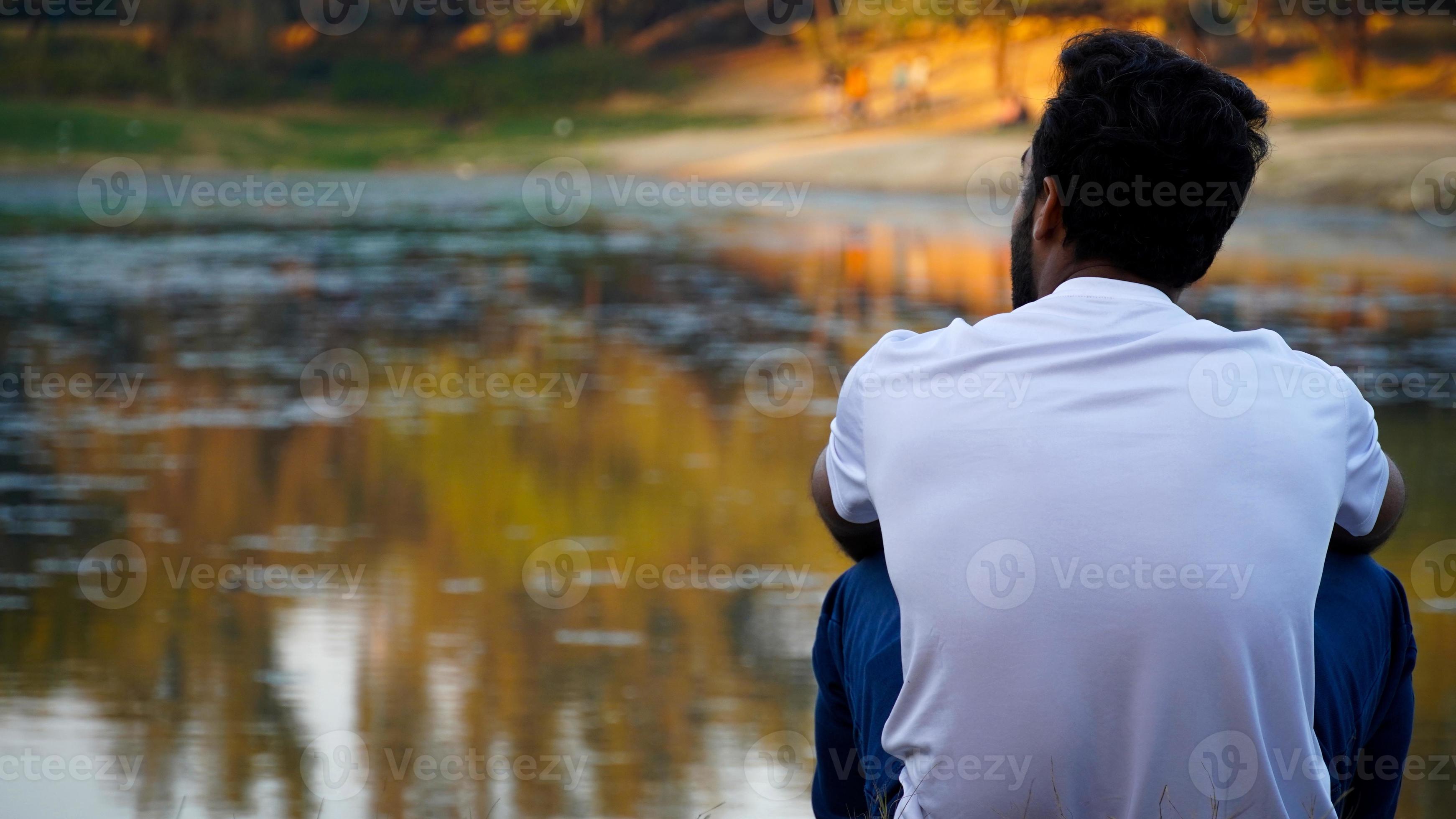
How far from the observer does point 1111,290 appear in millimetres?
1596

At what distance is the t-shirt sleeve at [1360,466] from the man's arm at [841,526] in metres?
0.46

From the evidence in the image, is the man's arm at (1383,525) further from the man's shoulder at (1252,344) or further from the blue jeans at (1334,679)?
the man's shoulder at (1252,344)

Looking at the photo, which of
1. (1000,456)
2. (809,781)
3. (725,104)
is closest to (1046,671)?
(1000,456)

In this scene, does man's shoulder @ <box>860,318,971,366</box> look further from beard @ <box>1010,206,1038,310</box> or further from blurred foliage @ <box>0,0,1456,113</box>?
blurred foliage @ <box>0,0,1456,113</box>

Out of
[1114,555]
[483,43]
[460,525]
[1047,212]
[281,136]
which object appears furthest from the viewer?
[483,43]

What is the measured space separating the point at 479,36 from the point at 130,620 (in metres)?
35.5

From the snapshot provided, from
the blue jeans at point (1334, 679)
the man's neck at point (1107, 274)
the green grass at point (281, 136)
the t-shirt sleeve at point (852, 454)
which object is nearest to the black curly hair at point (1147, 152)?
the man's neck at point (1107, 274)

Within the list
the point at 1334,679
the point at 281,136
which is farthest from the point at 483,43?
the point at 1334,679

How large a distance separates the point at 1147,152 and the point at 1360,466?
0.36m

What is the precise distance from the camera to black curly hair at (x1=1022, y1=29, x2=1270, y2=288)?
158cm

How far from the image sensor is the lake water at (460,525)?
131 inches

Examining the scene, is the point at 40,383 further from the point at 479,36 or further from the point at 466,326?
the point at 479,36

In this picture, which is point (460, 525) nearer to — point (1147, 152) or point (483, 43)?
point (1147, 152)

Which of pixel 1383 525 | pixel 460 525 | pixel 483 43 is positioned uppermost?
pixel 1383 525
